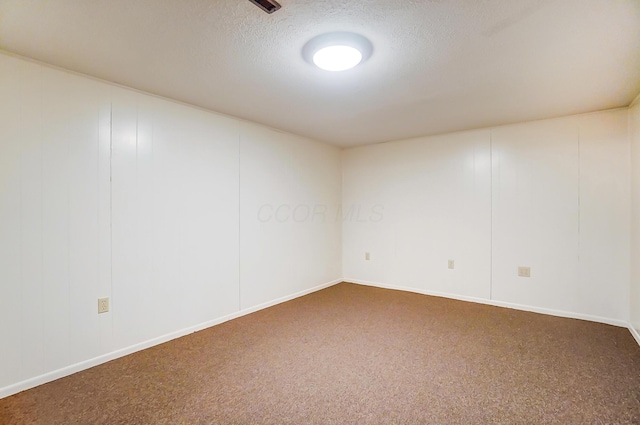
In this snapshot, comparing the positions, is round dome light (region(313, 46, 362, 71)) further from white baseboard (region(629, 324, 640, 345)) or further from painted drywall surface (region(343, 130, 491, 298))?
white baseboard (region(629, 324, 640, 345))

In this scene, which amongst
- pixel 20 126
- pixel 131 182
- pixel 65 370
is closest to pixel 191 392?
pixel 65 370

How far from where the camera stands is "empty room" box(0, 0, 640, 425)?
66.6 inches

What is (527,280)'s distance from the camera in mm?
Result: 3477

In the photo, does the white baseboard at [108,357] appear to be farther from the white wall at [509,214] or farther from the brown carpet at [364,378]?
the white wall at [509,214]

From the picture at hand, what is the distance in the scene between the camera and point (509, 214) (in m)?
3.57

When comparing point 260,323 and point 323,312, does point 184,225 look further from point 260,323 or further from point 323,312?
point 323,312

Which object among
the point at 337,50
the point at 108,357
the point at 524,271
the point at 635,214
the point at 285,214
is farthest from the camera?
the point at 285,214

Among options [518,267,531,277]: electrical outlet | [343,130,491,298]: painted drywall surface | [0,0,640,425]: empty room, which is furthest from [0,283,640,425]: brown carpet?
[343,130,491,298]: painted drywall surface

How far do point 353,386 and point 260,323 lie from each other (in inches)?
55.6

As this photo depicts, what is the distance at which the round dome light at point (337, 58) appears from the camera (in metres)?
1.82

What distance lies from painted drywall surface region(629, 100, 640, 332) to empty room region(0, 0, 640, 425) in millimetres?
39

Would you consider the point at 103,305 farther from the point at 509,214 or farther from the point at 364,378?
the point at 509,214

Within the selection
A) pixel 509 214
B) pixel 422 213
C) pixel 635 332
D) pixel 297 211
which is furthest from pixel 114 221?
pixel 635 332

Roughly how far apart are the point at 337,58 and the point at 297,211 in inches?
98.4
